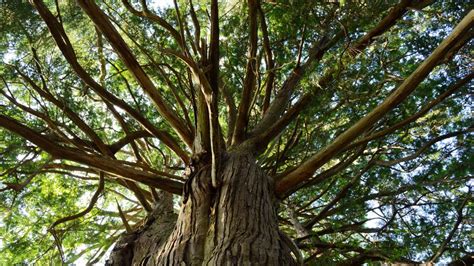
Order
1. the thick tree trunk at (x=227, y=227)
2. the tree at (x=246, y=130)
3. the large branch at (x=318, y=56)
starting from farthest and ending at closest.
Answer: the large branch at (x=318, y=56) < the tree at (x=246, y=130) < the thick tree trunk at (x=227, y=227)

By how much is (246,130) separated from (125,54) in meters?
1.42

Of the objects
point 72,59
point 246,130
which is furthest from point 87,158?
point 246,130

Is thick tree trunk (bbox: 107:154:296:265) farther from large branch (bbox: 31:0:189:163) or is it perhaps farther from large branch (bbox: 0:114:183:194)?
large branch (bbox: 31:0:189:163)

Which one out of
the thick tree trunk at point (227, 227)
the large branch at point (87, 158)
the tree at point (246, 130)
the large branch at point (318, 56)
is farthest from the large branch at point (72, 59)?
the large branch at point (318, 56)

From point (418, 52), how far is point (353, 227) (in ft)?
5.88

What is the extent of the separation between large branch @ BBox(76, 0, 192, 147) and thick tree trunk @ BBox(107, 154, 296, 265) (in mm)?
722

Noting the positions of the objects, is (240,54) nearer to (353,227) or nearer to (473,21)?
(353,227)

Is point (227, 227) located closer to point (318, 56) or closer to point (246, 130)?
point (246, 130)

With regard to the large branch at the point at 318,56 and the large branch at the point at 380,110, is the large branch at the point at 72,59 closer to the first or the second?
the large branch at the point at 318,56

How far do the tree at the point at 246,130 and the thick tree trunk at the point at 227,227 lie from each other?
0.4 inches

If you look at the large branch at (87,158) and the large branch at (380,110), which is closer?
the large branch at (380,110)

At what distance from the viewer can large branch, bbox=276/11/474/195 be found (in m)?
1.96

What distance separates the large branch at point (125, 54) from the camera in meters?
2.62

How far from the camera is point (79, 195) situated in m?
5.54
